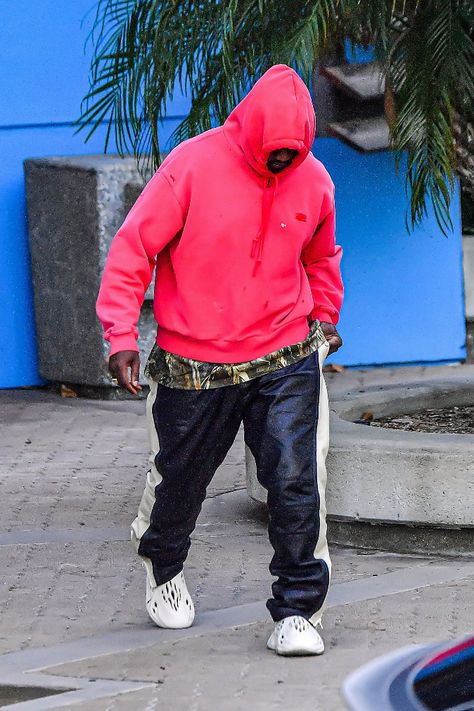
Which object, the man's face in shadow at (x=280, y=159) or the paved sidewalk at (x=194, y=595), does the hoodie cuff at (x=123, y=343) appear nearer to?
the man's face in shadow at (x=280, y=159)

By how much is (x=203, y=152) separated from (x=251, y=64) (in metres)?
2.48

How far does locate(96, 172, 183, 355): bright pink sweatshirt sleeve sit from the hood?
28 centimetres

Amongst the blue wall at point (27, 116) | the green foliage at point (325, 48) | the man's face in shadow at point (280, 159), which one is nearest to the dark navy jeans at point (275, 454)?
the man's face in shadow at point (280, 159)

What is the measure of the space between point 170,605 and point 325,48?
2.97 m

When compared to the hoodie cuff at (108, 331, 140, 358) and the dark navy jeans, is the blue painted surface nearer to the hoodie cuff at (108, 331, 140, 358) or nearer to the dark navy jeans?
the dark navy jeans

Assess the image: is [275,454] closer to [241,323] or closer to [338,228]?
[241,323]

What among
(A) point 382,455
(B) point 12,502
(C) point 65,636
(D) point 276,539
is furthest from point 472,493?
(B) point 12,502

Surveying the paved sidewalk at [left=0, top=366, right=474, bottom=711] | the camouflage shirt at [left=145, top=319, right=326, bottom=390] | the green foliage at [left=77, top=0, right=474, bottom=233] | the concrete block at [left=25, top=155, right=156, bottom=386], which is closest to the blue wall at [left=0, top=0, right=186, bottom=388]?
the concrete block at [left=25, top=155, right=156, bottom=386]

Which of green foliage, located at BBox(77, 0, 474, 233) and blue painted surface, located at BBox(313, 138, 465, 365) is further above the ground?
green foliage, located at BBox(77, 0, 474, 233)

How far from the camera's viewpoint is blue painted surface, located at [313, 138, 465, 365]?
988 centimetres

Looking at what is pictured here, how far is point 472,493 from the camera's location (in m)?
5.57

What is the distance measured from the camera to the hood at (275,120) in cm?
435

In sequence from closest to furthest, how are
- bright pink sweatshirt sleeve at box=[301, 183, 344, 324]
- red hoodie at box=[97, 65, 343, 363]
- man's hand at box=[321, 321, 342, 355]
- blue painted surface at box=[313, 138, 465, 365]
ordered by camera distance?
red hoodie at box=[97, 65, 343, 363], bright pink sweatshirt sleeve at box=[301, 183, 344, 324], man's hand at box=[321, 321, 342, 355], blue painted surface at box=[313, 138, 465, 365]

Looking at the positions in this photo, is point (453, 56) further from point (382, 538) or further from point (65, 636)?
point (65, 636)
